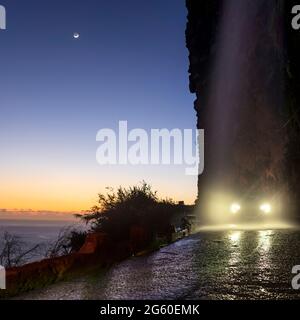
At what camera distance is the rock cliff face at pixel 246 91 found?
1577cm

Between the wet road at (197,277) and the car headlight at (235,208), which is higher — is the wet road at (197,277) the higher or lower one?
the lower one

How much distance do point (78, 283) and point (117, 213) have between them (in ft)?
17.7

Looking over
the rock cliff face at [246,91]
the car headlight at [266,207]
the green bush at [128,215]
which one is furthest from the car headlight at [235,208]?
the green bush at [128,215]

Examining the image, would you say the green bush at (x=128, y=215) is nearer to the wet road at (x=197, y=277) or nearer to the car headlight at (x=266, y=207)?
the wet road at (x=197, y=277)

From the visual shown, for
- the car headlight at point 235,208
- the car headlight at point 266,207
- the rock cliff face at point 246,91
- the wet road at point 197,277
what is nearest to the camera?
the wet road at point 197,277

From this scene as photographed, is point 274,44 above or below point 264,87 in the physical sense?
above

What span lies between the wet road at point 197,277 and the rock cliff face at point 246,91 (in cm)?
945

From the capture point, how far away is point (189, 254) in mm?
7516

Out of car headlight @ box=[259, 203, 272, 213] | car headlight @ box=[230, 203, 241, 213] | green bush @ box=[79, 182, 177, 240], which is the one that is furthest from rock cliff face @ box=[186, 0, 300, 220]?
green bush @ box=[79, 182, 177, 240]

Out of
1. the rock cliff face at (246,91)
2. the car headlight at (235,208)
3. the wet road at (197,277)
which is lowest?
the wet road at (197,277)

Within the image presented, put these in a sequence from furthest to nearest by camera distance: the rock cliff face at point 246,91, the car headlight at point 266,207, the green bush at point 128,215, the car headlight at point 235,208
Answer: the car headlight at point 235,208 → the car headlight at point 266,207 → the rock cliff face at point 246,91 → the green bush at point 128,215

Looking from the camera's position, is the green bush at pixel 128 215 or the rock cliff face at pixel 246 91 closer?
the green bush at pixel 128 215
